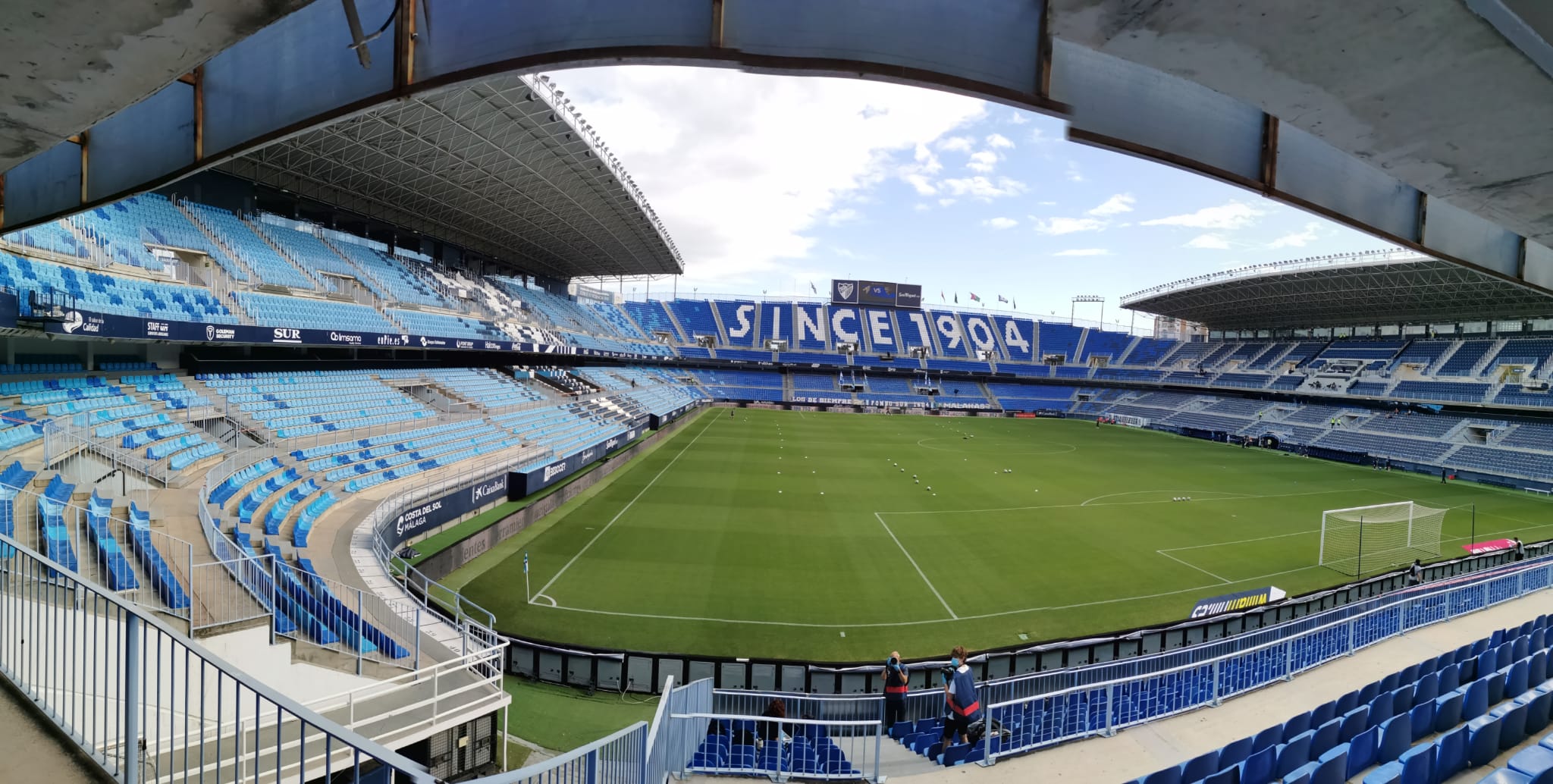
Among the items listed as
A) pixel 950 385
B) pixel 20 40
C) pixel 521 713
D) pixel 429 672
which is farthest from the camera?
pixel 950 385

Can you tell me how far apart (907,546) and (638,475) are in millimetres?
13745

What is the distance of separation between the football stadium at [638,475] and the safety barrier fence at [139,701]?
7 cm

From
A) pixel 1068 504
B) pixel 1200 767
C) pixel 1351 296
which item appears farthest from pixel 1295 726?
pixel 1351 296

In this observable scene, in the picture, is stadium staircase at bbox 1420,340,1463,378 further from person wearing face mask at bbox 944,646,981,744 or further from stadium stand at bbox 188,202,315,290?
stadium stand at bbox 188,202,315,290

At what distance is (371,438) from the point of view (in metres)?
21.2

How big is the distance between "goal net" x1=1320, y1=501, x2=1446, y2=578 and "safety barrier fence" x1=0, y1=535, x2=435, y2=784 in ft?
80.6

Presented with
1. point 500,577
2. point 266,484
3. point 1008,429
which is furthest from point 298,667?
point 1008,429

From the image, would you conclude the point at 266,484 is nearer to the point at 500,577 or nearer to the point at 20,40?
the point at 500,577

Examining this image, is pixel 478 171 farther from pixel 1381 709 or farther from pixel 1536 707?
pixel 1536 707

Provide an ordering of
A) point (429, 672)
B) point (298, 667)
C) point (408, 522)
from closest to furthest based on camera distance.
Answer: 1. point (298, 667)
2. point (429, 672)
3. point (408, 522)

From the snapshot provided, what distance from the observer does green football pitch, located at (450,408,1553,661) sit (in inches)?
562

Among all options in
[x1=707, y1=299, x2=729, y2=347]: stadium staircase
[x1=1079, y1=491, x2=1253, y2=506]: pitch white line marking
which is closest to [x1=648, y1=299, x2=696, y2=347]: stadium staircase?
[x1=707, y1=299, x2=729, y2=347]: stadium staircase

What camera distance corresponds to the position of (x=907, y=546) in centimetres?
2020

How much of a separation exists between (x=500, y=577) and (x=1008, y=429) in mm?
46853
